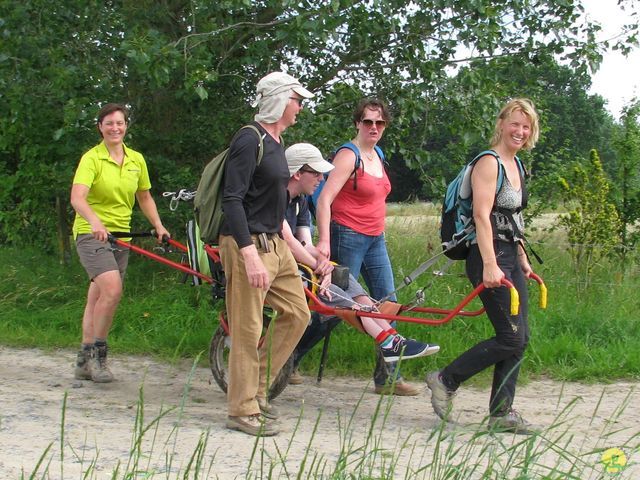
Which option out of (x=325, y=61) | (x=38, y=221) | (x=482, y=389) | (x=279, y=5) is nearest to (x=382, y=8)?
(x=279, y=5)

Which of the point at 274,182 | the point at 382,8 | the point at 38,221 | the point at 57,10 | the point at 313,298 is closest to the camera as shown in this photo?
the point at 274,182

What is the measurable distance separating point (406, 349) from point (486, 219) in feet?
3.51

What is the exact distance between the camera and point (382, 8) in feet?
24.7

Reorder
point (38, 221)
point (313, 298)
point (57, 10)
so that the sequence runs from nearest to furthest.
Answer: point (313, 298) < point (57, 10) < point (38, 221)

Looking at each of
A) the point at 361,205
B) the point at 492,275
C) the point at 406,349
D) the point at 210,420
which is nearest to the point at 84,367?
the point at 210,420

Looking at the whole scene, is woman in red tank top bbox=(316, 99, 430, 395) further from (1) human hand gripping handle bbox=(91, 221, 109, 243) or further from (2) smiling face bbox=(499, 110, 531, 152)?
(1) human hand gripping handle bbox=(91, 221, 109, 243)

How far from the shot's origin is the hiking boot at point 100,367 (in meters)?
6.58

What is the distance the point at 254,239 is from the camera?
17.0 feet

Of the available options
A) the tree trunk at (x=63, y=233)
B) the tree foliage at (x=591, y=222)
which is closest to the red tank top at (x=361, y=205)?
the tree foliage at (x=591, y=222)

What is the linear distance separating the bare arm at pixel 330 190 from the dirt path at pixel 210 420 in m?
1.06

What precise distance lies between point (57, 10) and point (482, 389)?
5255 millimetres

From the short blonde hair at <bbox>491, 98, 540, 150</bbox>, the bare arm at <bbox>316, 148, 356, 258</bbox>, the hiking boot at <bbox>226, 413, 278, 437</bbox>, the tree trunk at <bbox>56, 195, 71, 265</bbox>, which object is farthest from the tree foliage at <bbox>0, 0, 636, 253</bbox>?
the hiking boot at <bbox>226, 413, 278, 437</bbox>

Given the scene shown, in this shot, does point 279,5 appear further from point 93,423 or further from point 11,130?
point 93,423

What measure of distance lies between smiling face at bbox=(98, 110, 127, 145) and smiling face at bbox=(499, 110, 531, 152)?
8.94ft
